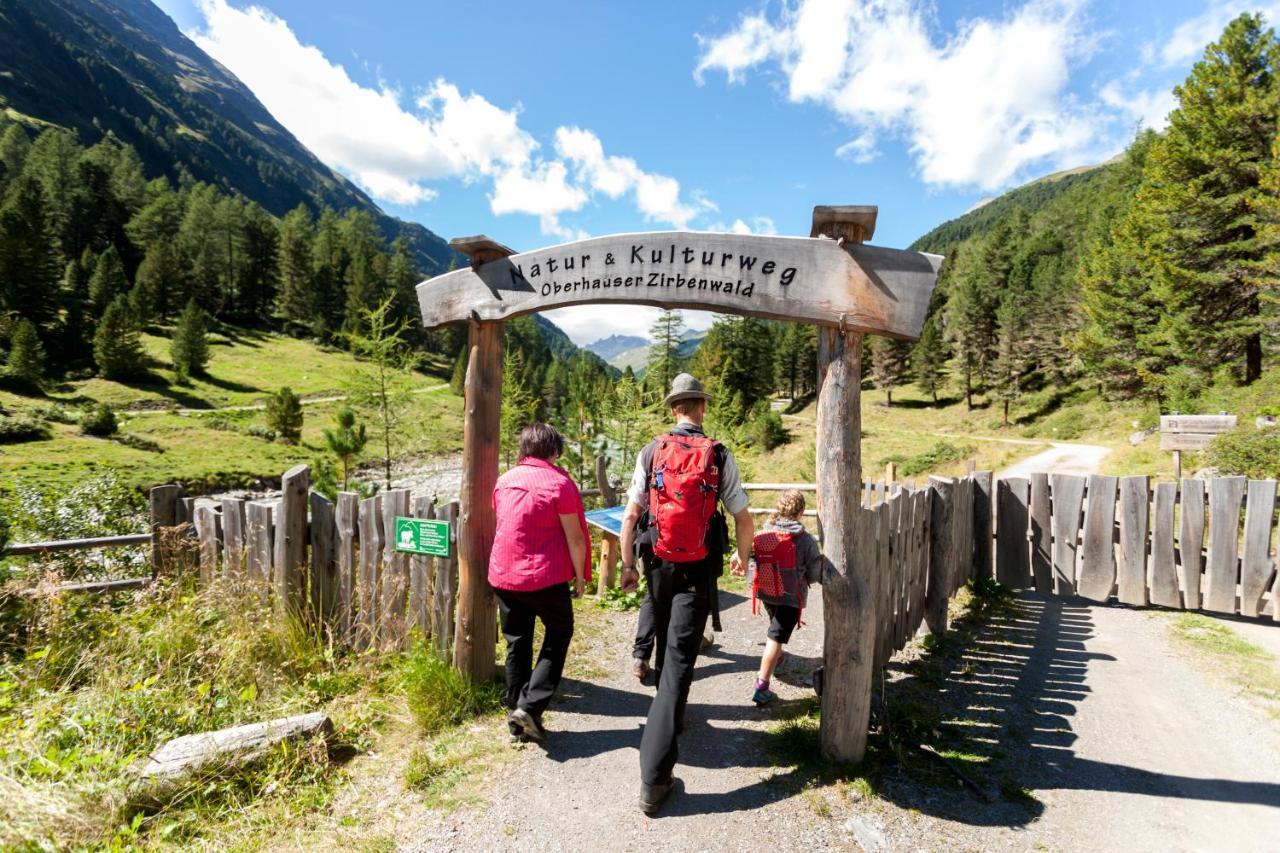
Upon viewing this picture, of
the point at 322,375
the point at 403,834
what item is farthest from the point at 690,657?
the point at 322,375

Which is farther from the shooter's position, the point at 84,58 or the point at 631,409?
the point at 84,58

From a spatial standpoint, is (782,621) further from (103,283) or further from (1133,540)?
(103,283)

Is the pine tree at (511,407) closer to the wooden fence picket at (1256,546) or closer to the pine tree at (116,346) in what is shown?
the wooden fence picket at (1256,546)

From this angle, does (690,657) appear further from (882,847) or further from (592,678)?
(592,678)

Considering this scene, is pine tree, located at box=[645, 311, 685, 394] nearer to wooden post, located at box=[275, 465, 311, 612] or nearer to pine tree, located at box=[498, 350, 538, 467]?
pine tree, located at box=[498, 350, 538, 467]

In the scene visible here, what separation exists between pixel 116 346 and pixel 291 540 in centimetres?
5520

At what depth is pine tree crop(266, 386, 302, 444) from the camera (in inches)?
1515

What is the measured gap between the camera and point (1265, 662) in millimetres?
5281

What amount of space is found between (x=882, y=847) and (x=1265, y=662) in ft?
16.7

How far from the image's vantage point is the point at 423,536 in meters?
4.71

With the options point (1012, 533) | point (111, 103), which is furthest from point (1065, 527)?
point (111, 103)

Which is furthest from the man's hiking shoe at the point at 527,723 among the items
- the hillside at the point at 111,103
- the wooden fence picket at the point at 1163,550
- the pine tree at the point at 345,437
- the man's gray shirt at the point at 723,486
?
the hillside at the point at 111,103

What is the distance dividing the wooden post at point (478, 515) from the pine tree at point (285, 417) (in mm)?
40935

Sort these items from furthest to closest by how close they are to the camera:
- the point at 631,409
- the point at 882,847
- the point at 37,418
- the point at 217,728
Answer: the point at 37,418
the point at 631,409
the point at 217,728
the point at 882,847
